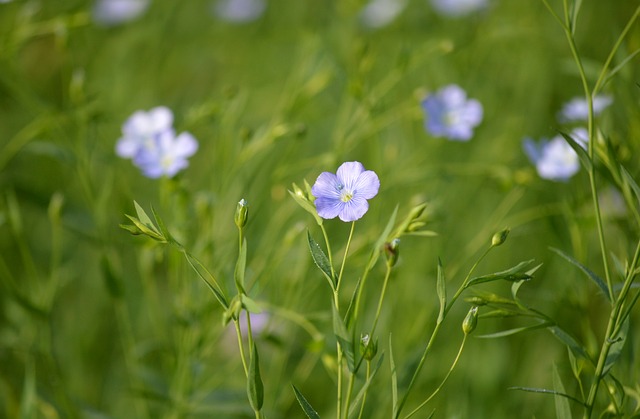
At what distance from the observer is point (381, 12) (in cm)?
328

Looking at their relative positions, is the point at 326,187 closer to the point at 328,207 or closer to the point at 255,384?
the point at 328,207

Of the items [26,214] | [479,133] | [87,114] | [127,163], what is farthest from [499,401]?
[26,214]

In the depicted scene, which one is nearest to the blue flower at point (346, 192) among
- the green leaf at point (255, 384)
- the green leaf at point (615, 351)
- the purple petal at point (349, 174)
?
the purple petal at point (349, 174)

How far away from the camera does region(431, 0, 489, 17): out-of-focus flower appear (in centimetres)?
277

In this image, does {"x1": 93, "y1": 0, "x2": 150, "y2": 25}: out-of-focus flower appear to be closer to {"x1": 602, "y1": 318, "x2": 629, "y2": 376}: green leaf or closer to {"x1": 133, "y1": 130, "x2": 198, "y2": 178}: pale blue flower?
{"x1": 133, "y1": 130, "x2": 198, "y2": 178}: pale blue flower

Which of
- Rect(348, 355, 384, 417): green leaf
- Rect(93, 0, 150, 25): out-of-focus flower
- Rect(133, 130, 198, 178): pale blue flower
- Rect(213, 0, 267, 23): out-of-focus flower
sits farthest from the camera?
Rect(213, 0, 267, 23): out-of-focus flower

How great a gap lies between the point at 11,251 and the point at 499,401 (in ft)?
5.48

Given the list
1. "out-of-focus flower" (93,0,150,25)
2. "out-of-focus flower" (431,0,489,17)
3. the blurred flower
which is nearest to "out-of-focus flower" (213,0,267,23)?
"out-of-focus flower" (93,0,150,25)

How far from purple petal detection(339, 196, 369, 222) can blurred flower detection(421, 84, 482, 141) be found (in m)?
0.72

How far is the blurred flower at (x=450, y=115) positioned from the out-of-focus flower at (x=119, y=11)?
1763 millimetres

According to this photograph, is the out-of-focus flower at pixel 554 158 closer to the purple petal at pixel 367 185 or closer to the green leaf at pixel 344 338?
the purple petal at pixel 367 185

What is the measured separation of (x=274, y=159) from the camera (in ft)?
8.09

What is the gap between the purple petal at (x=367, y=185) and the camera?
99 cm

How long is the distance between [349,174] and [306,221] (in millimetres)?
874
